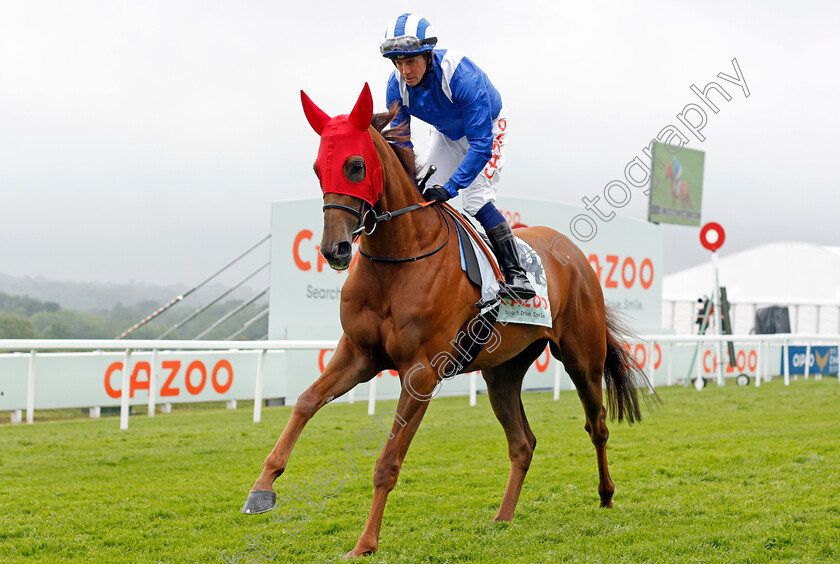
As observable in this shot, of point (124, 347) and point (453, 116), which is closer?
point (453, 116)

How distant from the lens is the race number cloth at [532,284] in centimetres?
369

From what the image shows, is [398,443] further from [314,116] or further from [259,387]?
[259,387]

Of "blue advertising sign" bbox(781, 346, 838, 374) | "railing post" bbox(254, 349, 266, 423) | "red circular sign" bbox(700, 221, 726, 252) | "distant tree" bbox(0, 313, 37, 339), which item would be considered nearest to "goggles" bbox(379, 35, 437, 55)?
"railing post" bbox(254, 349, 266, 423)

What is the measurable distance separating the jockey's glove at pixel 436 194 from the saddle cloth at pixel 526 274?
0.71ft

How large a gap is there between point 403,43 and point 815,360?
14898 millimetres

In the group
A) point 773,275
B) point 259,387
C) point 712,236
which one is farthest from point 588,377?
point 773,275

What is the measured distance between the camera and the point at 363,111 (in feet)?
10.0

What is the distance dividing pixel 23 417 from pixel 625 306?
34.3ft

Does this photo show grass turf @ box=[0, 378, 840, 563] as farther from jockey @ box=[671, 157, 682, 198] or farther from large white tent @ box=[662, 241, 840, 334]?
large white tent @ box=[662, 241, 840, 334]

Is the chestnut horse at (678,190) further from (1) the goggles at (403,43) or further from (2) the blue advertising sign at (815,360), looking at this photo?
(1) the goggles at (403,43)

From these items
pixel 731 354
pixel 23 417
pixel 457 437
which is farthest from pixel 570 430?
pixel 731 354

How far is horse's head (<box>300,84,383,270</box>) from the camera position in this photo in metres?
2.89

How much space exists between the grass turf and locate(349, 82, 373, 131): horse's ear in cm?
178

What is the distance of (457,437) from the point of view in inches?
276
